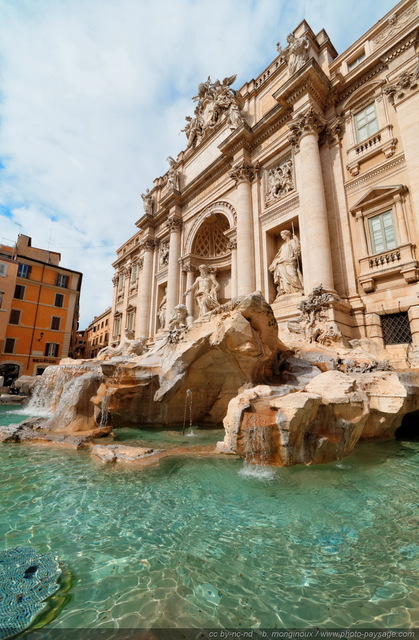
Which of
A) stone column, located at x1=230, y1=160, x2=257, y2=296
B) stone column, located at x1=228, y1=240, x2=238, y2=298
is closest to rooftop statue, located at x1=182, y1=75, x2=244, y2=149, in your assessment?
stone column, located at x1=230, y1=160, x2=257, y2=296

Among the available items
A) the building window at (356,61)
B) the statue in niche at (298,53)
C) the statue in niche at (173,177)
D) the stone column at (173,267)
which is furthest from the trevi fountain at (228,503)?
the statue in niche at (173,177)

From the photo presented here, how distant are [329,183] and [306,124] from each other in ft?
8.06

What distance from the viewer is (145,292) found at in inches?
837

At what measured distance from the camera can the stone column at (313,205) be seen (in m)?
10.6

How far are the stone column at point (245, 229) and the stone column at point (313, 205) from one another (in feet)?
8.93

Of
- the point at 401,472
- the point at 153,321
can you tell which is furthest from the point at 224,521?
the point at 153,321

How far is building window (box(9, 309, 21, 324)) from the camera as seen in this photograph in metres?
21.8

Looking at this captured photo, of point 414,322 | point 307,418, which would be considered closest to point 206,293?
point 414,322

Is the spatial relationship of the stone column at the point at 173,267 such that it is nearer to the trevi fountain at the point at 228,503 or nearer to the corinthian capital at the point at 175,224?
the corinthian capital at the point at 175,224

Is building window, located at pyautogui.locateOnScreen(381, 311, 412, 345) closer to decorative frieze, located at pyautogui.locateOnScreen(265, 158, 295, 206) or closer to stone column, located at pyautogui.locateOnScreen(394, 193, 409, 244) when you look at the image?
stone column, located at pyautogui.locateOnScreen(394, 193, 409, 244)

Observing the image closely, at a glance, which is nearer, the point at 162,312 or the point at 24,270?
the point at 162,312

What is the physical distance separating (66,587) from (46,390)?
901 centimetres

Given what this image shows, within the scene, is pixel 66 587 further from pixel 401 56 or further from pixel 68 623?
pixel 401 56

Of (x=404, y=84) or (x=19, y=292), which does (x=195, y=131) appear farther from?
(x=19, y=292)
